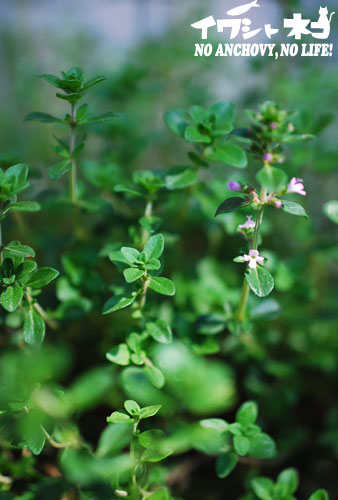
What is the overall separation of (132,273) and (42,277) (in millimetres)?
168

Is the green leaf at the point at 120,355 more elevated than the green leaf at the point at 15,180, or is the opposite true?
the green leaf at the point at 15,180

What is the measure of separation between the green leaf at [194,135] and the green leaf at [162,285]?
0.27m

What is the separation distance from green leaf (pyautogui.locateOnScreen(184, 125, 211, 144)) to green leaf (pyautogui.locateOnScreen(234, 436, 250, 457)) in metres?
0.55

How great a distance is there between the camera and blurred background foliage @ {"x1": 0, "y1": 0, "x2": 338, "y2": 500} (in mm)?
711

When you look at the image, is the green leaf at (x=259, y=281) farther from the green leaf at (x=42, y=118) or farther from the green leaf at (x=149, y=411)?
the green leaf at (x=42, y=118)

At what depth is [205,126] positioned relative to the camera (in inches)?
36.8

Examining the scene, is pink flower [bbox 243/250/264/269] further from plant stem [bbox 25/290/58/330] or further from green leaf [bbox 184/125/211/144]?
plant stem [bbox 25/290/58/330]

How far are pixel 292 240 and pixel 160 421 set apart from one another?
84 centimetres

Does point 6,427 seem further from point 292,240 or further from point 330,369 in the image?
point 292,240

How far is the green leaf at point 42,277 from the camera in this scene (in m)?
0.82

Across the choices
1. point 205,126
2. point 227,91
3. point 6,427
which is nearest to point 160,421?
point 6,427

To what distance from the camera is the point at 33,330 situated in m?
0.83

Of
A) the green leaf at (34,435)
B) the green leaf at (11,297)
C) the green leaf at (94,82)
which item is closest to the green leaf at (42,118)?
the green leaf at (94,82)

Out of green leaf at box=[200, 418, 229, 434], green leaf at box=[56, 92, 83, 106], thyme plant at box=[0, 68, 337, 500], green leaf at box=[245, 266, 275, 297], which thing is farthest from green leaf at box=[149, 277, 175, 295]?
green leaf at box=[56, 92, 83, 106]
